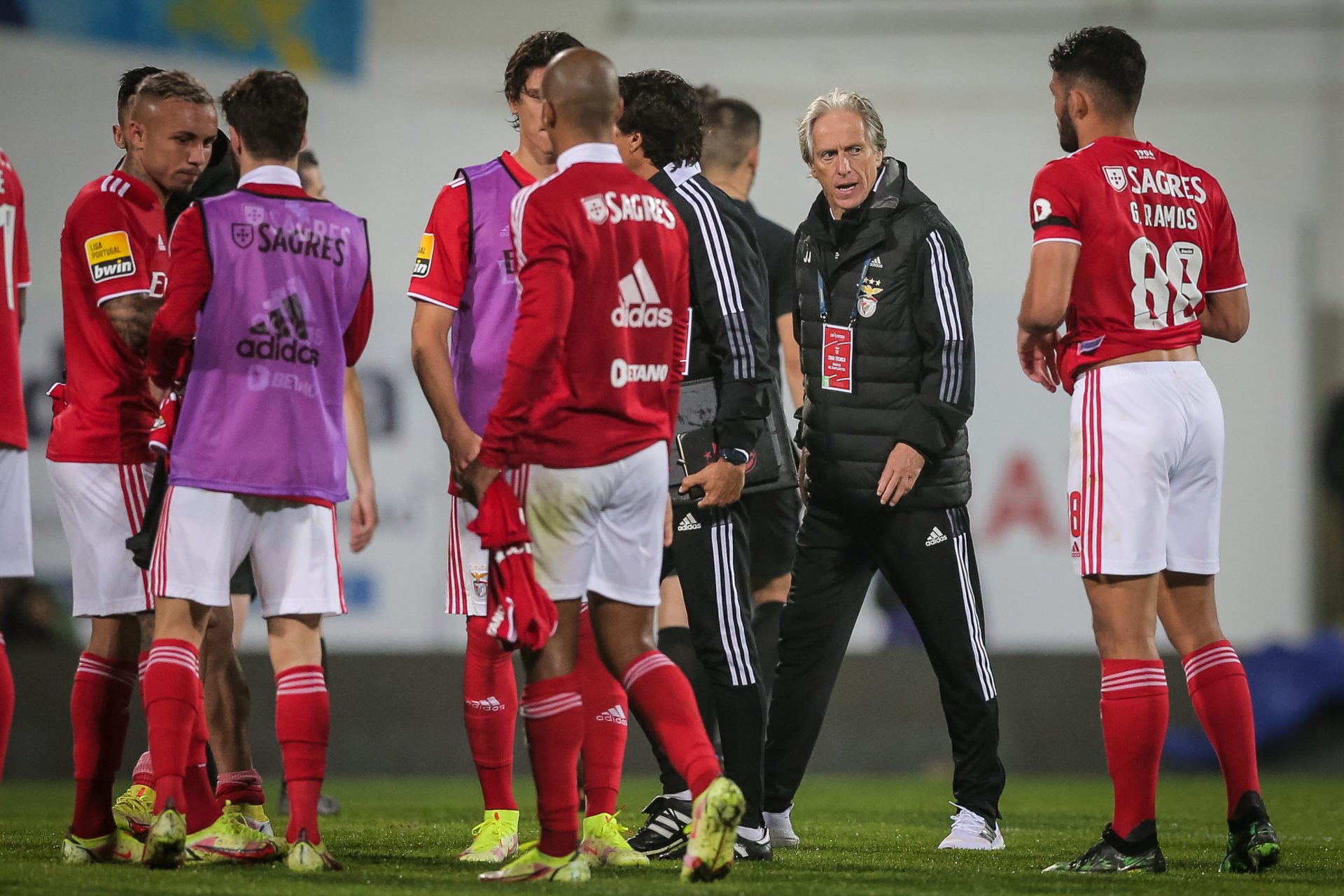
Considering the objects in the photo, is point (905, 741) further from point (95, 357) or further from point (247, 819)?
point (95, 357)

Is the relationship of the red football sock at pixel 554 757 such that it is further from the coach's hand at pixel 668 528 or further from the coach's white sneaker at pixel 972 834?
A: the coach's white sneaker at pixel 972 834

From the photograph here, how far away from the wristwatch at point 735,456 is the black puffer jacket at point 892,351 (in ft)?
1.86

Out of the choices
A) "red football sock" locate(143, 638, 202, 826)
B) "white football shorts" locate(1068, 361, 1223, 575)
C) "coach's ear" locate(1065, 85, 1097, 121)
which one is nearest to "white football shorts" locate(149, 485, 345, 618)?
"red football sock" locate(143, 638, 202, 826)

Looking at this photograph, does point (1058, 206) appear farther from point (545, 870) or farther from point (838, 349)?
point (545, 870)

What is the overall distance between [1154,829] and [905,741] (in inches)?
203

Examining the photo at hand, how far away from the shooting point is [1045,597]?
10.3 m

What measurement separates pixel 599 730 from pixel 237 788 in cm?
100

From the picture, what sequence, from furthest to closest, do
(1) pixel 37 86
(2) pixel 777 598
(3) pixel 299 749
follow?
(1) pixel 37 86
(2) pixel 777 598
(3) pixel 299 749

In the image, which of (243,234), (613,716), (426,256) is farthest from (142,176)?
(613,716)

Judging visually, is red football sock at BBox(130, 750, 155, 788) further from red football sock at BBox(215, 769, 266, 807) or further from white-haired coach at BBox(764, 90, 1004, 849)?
white-haired coach at BBox(764, 90, 1004, 849)

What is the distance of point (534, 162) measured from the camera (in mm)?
4430

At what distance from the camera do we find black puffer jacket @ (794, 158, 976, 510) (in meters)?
4.71

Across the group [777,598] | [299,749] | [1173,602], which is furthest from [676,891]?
[777,598]

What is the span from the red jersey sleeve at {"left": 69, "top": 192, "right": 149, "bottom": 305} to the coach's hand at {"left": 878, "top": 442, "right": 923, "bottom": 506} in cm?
205
